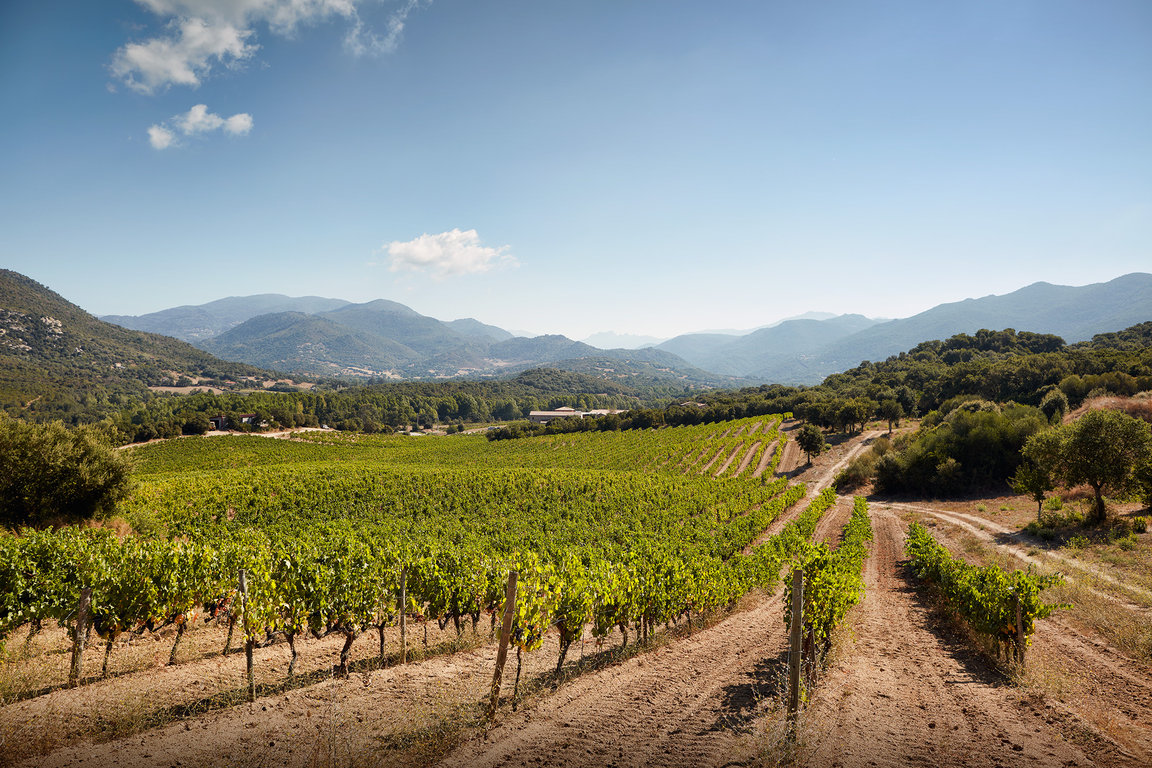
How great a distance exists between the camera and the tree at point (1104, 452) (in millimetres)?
23391

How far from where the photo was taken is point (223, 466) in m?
55.4

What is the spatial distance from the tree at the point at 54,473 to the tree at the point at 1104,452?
4807 centimetres

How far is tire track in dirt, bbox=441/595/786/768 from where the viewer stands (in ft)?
24.4

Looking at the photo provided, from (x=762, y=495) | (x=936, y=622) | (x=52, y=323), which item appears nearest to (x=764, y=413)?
(x=762, y=495)

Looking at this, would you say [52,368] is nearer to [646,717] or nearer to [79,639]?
[79,639]

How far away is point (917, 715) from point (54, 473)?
29.7 meters

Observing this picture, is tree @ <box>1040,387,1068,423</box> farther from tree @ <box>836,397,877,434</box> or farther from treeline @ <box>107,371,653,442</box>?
treeline @ <box>107,371,653,442</box>

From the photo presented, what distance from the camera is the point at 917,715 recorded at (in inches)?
347

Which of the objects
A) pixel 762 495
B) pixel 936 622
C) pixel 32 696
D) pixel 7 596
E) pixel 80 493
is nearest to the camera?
pixel 32 696

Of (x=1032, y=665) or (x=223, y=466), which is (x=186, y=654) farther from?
(x=223, y=466)

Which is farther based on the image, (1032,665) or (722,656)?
(722,656)

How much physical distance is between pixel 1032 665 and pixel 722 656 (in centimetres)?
726

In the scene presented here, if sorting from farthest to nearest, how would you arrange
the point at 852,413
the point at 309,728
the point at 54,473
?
the point at 852,413, the point at 54,473, the point at 309,728

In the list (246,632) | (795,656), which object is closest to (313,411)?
(246,632)
